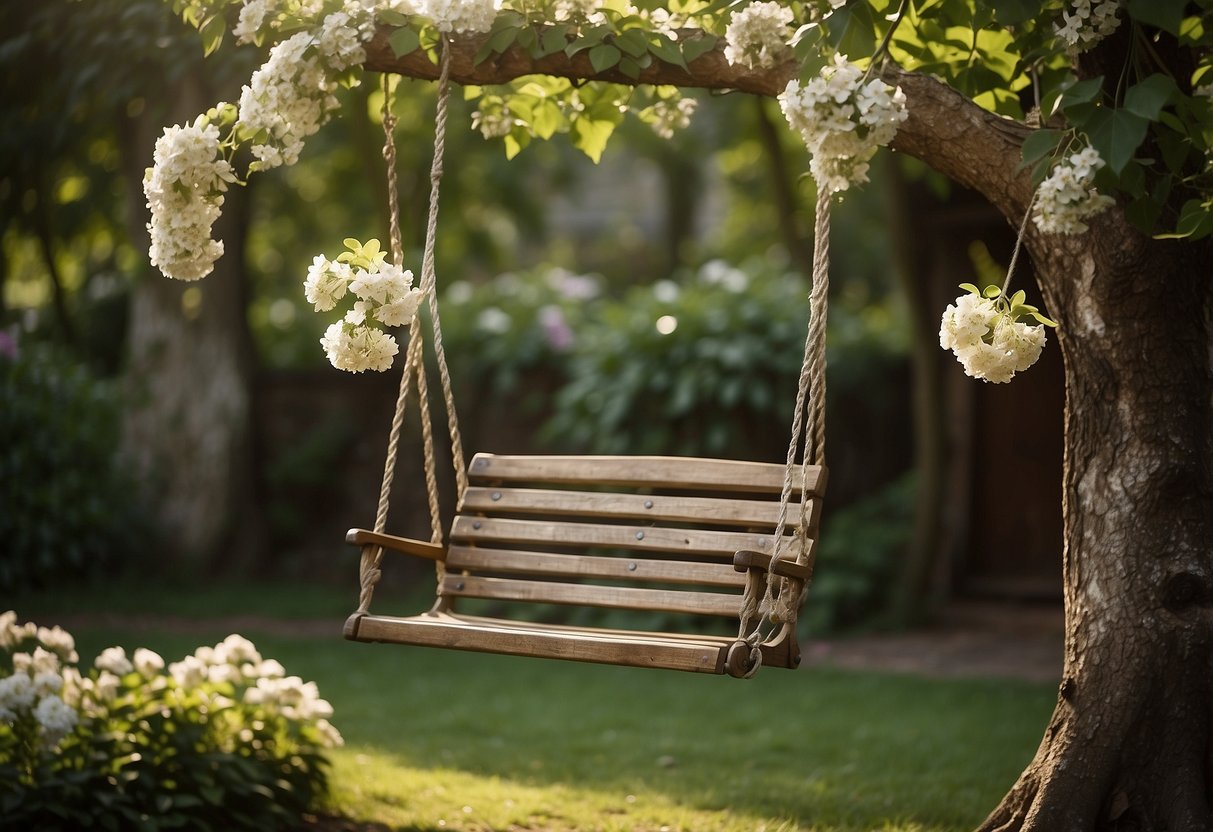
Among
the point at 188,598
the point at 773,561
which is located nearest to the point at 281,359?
the point at 188,598

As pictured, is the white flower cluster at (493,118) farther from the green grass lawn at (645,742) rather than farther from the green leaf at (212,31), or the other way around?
the green grass lawn at (645,742)

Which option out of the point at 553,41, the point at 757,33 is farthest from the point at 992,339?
the point at 553,41

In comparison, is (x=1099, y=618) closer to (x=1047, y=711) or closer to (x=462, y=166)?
(x=1047, y=711)

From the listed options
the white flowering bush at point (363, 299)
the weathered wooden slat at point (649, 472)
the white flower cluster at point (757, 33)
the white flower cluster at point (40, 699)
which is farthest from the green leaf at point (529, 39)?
the white flower cluster at point (40, 699)

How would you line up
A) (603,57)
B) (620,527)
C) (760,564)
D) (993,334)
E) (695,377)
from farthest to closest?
(695,377) → (620,527) → (603,57) → (760,564) → (993,334)

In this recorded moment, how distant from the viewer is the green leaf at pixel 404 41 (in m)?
3.51

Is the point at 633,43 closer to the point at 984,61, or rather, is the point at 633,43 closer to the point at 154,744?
the point at 984,61

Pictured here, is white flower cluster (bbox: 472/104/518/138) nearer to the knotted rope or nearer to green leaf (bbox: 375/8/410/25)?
the knotted rope

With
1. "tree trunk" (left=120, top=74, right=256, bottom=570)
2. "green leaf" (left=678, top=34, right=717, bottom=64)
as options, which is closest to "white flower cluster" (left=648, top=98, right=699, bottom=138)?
"green leaf" (left=678, top=34, right=717, bottom=64)

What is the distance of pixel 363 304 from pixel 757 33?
3.98 ft

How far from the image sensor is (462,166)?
15.8 metres

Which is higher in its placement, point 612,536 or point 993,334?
point 993,334

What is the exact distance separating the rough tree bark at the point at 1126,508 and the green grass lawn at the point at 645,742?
893mm

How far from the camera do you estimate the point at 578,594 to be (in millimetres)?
4043
